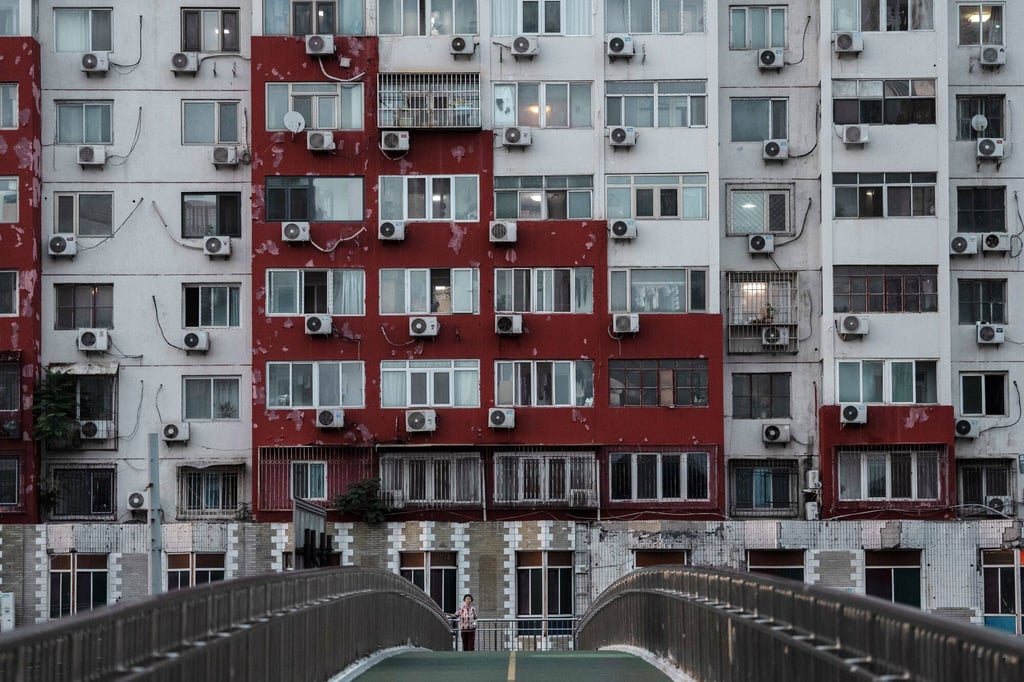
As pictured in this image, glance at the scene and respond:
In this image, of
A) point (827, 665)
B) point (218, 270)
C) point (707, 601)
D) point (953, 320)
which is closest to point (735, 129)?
point (953, 320)

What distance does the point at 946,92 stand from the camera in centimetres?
4825

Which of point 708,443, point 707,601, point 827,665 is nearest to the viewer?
point 827,665

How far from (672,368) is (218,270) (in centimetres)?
1308

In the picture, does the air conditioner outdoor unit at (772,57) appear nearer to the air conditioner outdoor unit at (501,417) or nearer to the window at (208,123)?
the air conditioner outdoor unit at (501,417)

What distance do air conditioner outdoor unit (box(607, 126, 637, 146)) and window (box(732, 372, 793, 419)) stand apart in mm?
7285

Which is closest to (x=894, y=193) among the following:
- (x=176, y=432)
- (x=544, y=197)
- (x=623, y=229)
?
(x=623, y=229)

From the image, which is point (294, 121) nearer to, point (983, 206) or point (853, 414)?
point (853, 414)

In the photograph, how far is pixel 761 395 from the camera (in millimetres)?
49281

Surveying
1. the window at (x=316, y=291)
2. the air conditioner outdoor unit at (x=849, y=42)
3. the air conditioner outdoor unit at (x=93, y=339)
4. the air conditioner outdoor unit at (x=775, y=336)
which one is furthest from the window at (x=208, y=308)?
the air conditioner outdoor unit at (x=849, y=42)

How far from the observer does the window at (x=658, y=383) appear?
4809 cm

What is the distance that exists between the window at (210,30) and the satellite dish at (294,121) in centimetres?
313

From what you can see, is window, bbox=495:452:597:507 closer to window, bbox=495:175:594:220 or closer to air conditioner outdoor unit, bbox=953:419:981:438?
window, bbox=495:175:594:220

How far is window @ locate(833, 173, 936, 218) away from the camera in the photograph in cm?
4831

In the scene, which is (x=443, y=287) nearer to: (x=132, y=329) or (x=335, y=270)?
(x=335, y=270)
